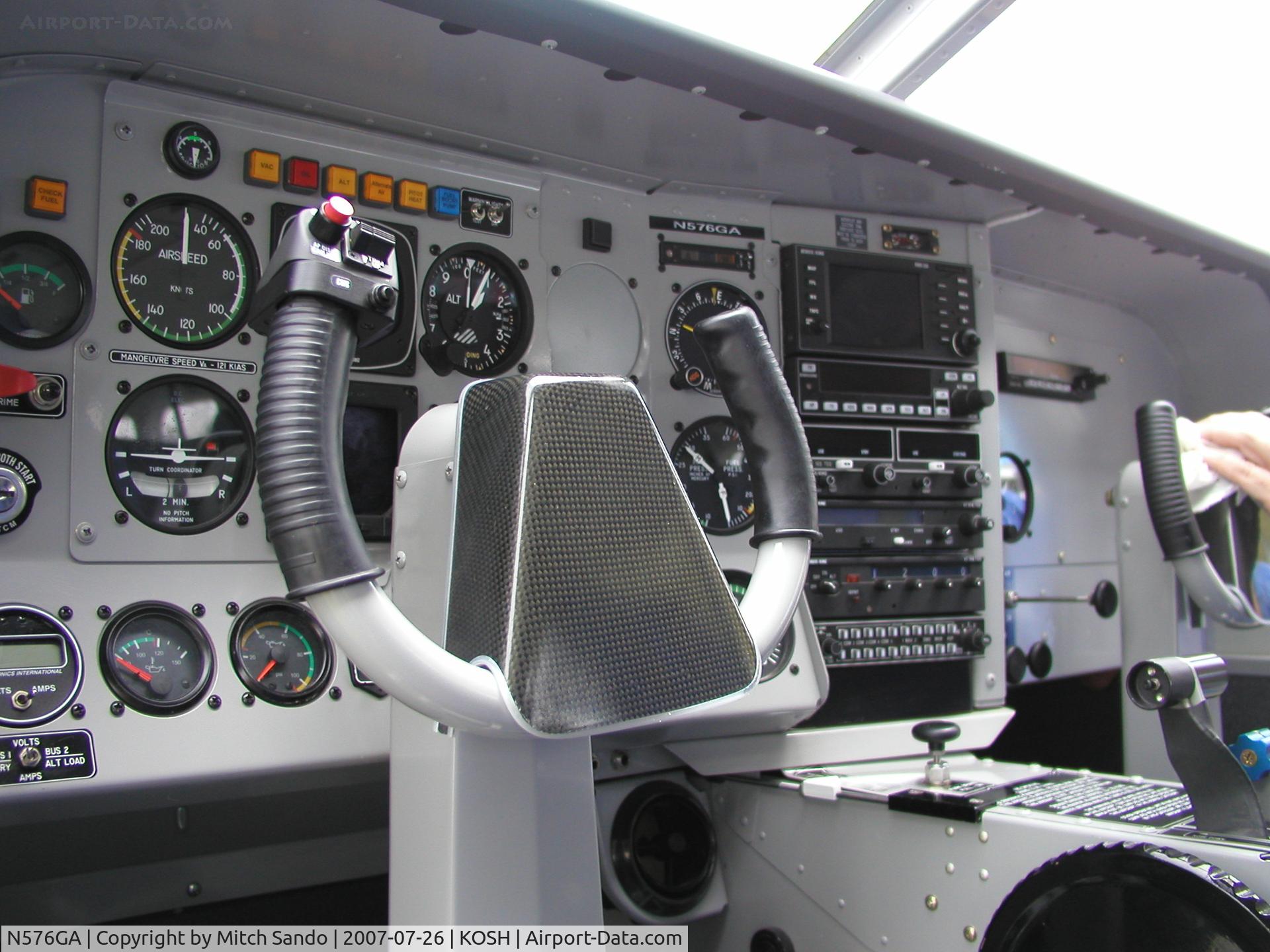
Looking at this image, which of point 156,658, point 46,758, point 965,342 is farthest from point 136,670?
point 965,342

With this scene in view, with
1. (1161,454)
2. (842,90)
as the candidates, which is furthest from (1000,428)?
(842,90)

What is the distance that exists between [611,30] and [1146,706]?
4.48ft

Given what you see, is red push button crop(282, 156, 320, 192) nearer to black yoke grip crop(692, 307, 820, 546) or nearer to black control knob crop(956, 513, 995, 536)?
black yoke grip crop(692, 307, 820, 546)

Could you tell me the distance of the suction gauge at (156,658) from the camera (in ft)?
5.65

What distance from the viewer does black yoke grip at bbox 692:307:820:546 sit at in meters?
1.11

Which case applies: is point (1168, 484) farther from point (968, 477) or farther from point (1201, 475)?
point (968, 477)

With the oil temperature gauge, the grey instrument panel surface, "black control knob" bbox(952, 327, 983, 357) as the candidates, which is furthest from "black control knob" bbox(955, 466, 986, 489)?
the oil temperature gauge

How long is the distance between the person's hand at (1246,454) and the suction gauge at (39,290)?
2636 millimetres

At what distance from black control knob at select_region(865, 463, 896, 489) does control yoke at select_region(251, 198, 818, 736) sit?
1.86 metres

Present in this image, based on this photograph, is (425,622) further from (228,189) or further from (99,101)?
(99,101)

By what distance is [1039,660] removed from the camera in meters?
3.35

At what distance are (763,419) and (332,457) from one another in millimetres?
499

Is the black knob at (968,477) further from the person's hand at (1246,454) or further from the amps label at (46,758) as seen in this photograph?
the amps label at (46,758)

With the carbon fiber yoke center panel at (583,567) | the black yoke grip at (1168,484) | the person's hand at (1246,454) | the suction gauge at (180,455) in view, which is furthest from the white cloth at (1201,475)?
the suction gauge at (180,455)
